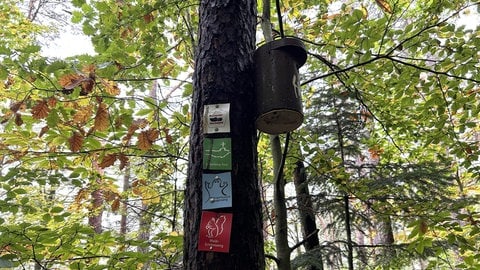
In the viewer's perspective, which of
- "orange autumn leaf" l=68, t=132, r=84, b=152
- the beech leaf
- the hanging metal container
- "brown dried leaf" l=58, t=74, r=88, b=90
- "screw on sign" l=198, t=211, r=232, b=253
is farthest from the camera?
the beech leaf

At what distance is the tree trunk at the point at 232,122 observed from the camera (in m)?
0.99

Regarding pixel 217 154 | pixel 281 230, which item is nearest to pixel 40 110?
pixel 217 154

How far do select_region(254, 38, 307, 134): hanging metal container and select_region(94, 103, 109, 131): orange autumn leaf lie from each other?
0.82m

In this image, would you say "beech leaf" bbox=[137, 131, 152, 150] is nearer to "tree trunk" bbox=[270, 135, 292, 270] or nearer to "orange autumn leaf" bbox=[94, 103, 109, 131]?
"orange autumn leaf" bbox=[94, 103, 109, 131]

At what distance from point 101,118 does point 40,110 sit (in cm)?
26

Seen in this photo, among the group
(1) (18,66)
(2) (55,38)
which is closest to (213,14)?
(1) (18,66)

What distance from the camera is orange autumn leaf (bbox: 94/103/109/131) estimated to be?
1612 mm

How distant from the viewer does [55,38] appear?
28.3 feet

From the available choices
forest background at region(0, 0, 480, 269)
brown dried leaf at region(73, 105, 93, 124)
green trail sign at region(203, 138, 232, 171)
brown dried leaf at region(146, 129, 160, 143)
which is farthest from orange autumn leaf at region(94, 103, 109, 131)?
green trail sign at region(203, 138, 232, 171)

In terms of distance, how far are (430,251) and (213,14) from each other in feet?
9.03

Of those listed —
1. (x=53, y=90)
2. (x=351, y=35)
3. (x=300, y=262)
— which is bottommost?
(x=300, y=262)

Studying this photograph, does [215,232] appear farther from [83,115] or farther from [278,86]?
[83,115]

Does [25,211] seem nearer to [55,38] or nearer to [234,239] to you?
[234,239]

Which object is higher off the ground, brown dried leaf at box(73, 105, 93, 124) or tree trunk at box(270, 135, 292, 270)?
brown dried leaf at box(73, 105, 93, 124)
